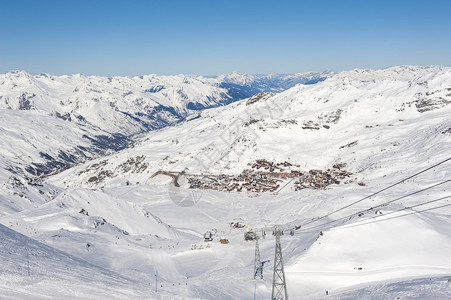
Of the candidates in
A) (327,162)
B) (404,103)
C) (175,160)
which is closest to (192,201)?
(327,162)

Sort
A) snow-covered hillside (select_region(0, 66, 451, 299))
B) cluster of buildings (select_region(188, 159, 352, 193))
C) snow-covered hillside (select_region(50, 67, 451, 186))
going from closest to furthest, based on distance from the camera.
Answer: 1. snow-covered hillside (select_region(0, 66, 451, 299))
2. cluster of buildings (select_region(188, 159, 352, 193))
3. snow-covered hillside (select_region(50, 67, 451, 186))

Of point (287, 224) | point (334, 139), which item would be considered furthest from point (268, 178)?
point (287, 224)

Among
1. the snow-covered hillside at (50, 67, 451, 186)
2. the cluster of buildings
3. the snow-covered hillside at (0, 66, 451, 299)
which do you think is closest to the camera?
the snow-covered hillside at (0, 66, 451, 299)

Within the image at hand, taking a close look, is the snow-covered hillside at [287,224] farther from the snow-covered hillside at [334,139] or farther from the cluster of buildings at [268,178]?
the cluster of buildings at [268,178]

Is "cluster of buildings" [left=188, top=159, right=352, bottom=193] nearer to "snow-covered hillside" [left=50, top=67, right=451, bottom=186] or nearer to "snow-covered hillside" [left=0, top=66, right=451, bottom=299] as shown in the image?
"snow-covered hillside" [left=0, top=66, right=451, bottom=299]

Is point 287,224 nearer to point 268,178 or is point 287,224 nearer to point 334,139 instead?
point 268,178

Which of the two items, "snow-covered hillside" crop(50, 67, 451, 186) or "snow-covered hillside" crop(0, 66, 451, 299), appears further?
"snow-covered hillside" crop(50, 67, 451, 186)

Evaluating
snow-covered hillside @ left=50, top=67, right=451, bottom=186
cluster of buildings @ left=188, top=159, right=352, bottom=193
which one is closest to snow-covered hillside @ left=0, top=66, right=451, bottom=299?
snow-covered hillside @ left=50, top=67, right=451, bottom=186

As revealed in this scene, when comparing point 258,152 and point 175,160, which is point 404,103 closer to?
point 258,152

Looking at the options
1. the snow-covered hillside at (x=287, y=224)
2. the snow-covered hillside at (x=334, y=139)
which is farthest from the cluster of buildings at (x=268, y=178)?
the snow-covered hillside at (x=334, y=139)
